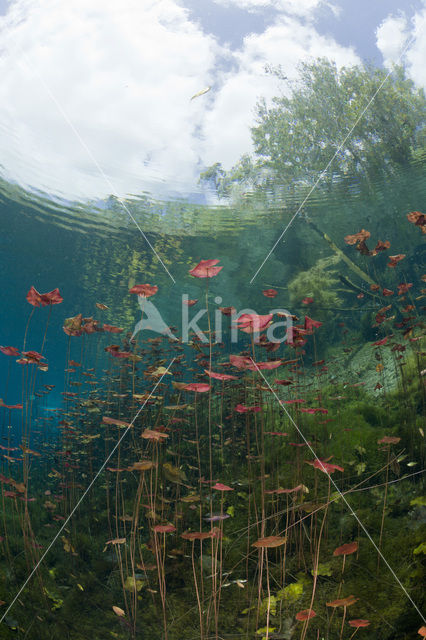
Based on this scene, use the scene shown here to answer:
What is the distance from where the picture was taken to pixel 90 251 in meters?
13.1

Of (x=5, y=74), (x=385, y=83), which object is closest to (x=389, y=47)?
(x=385, y=83)

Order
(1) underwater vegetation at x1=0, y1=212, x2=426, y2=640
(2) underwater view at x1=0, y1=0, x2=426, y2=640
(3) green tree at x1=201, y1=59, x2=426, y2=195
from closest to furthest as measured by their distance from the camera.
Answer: (1) underwater vegetation at x1=0, y1=212, x2=426, y2=640, (2) underwater view at x1=0, y1=0, x2=426, y2=640, (3) green tree at x1=201, y1=59, x2=426, y2=195

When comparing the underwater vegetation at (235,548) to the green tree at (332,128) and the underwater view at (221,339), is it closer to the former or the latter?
the underwater view at (221,339)

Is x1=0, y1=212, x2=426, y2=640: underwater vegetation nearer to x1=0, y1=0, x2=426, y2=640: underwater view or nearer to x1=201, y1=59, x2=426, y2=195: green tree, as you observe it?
x1=0, y1=0, x2=426, y2=640: underwater view

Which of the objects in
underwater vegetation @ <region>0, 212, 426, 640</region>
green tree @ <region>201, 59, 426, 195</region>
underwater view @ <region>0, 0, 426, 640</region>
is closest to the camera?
underwater vegetation @ <region>0, 212, 426, 640</region>

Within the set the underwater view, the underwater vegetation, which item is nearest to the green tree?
the underwater view

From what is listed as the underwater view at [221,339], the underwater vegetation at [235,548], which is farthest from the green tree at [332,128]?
the underwater vegetation at [235,548]

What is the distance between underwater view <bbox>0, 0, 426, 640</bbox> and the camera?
74.2 inches

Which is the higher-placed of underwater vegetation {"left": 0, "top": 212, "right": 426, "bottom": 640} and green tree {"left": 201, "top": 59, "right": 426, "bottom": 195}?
green tree {"left": 201, "top": 59, "right": 426, "bottom": 195}

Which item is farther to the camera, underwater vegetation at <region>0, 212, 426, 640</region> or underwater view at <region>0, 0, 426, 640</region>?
underwater view at <region>0, 0, 426, 640</region>

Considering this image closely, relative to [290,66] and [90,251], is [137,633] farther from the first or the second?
[90,251]

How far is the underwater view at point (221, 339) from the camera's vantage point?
6.19 ft

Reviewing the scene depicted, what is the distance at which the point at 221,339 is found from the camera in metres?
4.65

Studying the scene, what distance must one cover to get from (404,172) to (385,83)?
194 centimetres
